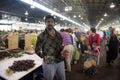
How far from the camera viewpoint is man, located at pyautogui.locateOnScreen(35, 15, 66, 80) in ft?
9.69

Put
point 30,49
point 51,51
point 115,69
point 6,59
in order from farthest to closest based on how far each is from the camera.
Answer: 1. point 115,69
2. point 30,49
3. point 6,59
4. point 51,51

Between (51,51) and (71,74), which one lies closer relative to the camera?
(51,51)

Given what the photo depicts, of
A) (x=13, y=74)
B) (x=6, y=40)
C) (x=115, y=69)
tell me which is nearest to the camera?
(x=13, y=74)

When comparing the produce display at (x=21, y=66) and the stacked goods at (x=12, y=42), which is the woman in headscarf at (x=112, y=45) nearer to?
the stacked goods at (x=12, y=42)

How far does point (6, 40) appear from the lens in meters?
6.09

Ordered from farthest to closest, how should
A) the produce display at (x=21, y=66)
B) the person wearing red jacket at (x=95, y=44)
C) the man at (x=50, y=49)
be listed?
1. the person wearing red jacket at (x=95, y=44)
2. the produce display at (x=21, y=66)
3. the man at (x=50, y=49)

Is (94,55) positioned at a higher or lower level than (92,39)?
lower

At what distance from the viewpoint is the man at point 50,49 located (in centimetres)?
295

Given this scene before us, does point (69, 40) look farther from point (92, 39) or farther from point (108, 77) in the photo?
point (108, 77)

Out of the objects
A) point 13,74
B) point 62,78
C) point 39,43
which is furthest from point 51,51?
point 13,74

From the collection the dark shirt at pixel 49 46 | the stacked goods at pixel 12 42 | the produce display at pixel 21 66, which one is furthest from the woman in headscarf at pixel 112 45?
the dark shirt at pixel 49 46

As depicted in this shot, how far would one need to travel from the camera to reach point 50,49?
296 centimetres

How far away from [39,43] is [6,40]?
11.3 ft

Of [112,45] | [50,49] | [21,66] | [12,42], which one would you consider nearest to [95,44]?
[112,45]
